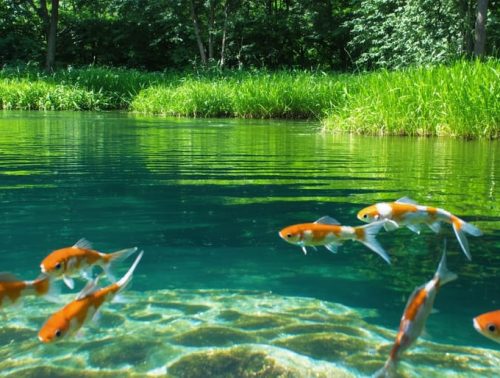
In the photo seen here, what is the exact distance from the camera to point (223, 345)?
2.53m

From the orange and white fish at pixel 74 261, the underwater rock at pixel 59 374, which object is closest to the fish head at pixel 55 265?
the orange and white fish at pixel 74 261

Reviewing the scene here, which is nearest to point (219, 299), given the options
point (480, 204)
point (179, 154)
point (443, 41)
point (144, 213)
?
point (144, 213)

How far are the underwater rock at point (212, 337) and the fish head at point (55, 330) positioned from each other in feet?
3.37

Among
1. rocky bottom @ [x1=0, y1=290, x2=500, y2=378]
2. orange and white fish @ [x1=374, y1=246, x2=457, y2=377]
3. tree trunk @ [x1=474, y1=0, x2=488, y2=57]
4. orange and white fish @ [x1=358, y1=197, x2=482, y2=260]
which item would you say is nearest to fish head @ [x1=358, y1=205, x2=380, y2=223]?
orange and white fish @ [x1=358, y1=197, x2=482, y2=260]

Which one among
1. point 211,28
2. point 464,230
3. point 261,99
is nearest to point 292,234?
point 464,230

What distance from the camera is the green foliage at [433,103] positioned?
421 inches

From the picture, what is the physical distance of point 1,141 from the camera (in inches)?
404

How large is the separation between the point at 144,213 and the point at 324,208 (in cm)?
138

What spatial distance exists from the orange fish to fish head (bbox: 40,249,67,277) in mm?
53

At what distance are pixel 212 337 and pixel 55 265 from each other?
971 mm

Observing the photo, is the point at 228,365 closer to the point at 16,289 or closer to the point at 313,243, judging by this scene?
the point at 313,243

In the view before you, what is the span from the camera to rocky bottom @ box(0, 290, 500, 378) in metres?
2.33

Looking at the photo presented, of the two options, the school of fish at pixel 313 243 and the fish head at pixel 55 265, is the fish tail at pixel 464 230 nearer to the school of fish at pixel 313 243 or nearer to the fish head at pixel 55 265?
the school of fish at pixel 313 243

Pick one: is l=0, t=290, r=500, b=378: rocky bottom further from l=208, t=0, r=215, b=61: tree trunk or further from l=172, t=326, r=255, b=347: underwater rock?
l=208, t=0, r=215, b=61: tree trunk
